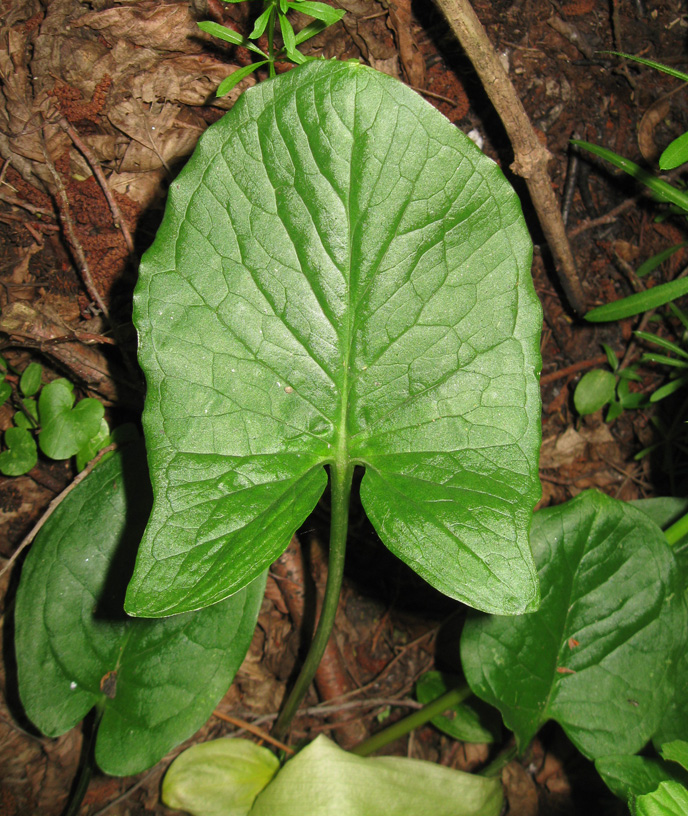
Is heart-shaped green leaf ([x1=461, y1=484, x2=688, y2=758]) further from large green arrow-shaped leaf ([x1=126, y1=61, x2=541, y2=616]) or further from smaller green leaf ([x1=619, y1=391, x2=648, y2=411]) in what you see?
smaller green leaf ([x1=619, y1=391, x2=648, y2=411])

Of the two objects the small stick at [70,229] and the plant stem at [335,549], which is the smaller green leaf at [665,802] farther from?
the small stick at [70,229]

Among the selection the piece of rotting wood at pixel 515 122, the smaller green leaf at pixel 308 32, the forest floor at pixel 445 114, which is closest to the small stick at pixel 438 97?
the forest floor at pixel 445 114

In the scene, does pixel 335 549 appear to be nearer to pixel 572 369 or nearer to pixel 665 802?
pixel 665 802

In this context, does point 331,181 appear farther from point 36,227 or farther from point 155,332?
point 36,227

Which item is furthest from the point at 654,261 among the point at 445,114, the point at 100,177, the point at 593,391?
the point at 100,177

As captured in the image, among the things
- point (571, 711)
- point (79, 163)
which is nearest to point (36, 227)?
point (79, 163)

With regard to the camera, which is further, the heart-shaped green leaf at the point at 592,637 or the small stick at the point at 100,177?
the small stick at the point at 100,177

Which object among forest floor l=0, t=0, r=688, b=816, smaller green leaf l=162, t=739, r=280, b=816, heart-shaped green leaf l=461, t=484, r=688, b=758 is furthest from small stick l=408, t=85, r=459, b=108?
smaller green leaf l=162, t=739, r=280, b=816
